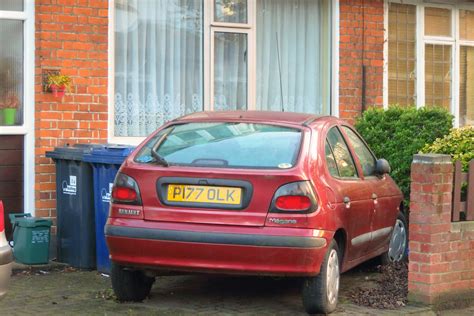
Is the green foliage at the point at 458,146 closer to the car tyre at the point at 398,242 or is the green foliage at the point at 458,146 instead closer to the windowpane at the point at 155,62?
the car tyre at the point at 398,242

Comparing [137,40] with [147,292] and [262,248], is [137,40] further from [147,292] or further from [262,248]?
[262,248]

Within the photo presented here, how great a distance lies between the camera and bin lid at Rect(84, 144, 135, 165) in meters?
8.90

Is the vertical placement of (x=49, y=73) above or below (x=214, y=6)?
below

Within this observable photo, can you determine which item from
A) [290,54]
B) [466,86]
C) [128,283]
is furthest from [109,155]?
[466,86]

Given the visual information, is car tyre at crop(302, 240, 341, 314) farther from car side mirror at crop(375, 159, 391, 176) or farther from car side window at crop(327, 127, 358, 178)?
car side mirror at crop(375, 159, 391, 176)

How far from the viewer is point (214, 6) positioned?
11.5 metres

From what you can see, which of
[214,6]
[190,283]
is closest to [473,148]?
[190,283]

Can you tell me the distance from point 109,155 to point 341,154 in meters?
2.31

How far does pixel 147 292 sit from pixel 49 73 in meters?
3.29

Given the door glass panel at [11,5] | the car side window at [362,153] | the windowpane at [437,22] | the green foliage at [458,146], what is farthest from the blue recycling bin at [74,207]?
the windowpane at [437,22]

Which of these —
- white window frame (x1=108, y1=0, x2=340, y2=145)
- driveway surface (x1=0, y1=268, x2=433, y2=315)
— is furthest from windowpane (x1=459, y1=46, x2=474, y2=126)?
driveway surface (x1=0, y1=268, x2=433, y2=315)

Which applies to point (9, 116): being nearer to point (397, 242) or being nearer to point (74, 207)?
point (74, 207)

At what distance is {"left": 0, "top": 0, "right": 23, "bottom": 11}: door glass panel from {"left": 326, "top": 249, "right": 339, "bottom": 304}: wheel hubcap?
4850 millimetres

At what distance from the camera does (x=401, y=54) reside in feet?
42.8
